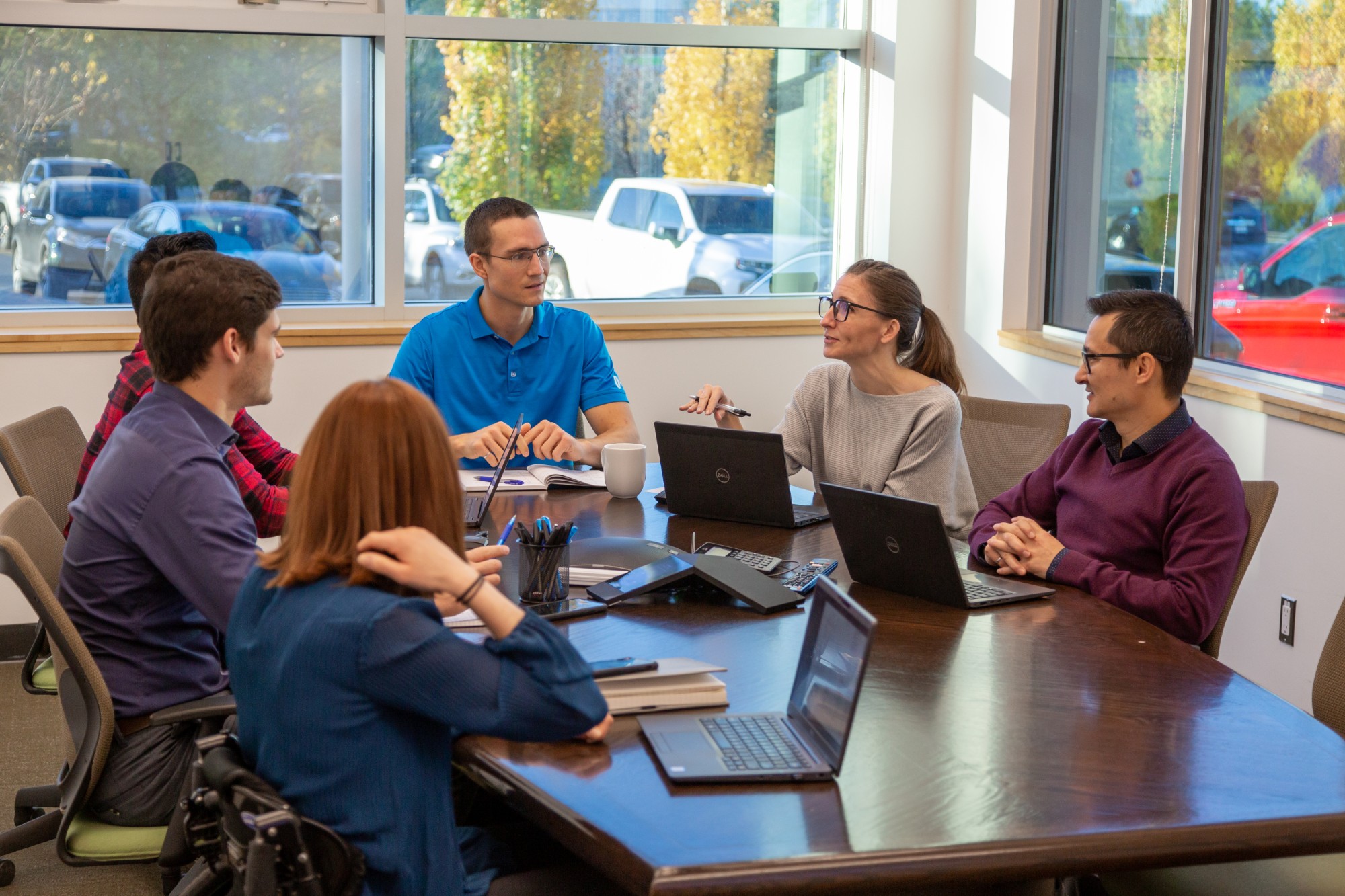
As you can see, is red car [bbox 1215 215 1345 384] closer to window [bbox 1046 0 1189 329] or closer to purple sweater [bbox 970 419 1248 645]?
window [bbox 1046 0 1189 329]

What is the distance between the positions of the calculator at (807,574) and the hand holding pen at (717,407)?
2.40 feet

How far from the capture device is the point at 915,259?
16.0 ft

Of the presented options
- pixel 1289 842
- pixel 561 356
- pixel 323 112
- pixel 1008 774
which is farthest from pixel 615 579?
pixel 323 112

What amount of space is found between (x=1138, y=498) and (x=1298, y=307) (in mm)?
1440

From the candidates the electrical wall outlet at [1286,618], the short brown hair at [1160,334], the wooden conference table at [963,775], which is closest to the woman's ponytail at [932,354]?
the short brown hair at [1160,334]

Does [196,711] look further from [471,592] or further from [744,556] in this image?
[744,556]

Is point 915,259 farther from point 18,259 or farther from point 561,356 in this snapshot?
point 18,259

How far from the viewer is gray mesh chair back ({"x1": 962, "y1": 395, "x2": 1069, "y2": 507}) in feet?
10.5

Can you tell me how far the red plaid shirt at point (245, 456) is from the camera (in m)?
2.45

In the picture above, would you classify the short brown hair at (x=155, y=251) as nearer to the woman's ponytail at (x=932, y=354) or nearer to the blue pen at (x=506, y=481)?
the blue pen at (x=506, y=481)

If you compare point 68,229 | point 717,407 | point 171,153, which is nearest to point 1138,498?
point 717,407

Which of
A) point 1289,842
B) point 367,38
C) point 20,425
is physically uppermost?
point 367,38

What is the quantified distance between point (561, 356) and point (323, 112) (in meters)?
1.68

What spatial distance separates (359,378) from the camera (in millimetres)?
4473
